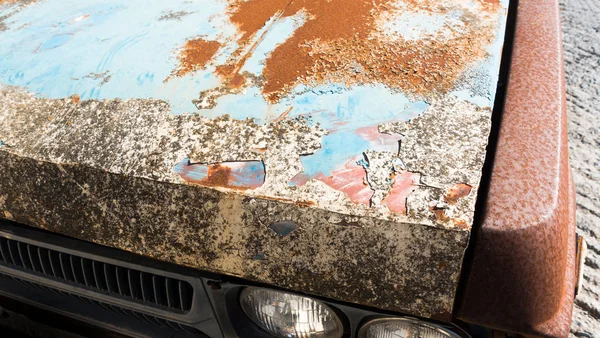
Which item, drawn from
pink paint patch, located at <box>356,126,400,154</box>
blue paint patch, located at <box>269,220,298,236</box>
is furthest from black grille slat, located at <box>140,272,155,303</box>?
pink paint patch, located at <box>356,126,400,154</box>

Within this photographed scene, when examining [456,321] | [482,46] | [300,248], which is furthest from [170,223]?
[482,46]

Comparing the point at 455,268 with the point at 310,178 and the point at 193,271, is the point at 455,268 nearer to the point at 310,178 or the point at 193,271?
the point at 310,178

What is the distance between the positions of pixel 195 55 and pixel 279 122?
1.37 ft

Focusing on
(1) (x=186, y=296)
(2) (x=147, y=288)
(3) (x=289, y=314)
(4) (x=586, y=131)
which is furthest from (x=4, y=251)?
(4) (x=586, y=131)

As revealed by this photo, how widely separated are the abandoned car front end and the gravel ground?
3.67 ft

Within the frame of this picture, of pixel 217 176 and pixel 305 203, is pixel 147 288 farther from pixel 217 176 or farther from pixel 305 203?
pixel 305 203

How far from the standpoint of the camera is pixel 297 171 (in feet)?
3.70

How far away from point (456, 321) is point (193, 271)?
615mm

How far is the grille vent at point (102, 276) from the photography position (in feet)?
4.59

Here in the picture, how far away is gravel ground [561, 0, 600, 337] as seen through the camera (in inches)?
88.0

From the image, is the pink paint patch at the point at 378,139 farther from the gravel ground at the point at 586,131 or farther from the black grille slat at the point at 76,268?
the gravel ground at the point at 586,131

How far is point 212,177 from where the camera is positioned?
1139 millimetres

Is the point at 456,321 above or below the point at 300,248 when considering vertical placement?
below

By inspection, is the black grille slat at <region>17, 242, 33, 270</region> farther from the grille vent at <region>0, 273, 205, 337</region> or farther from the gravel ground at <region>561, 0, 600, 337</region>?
the gravel ground at <region>561, 0, 600, 337</region>
